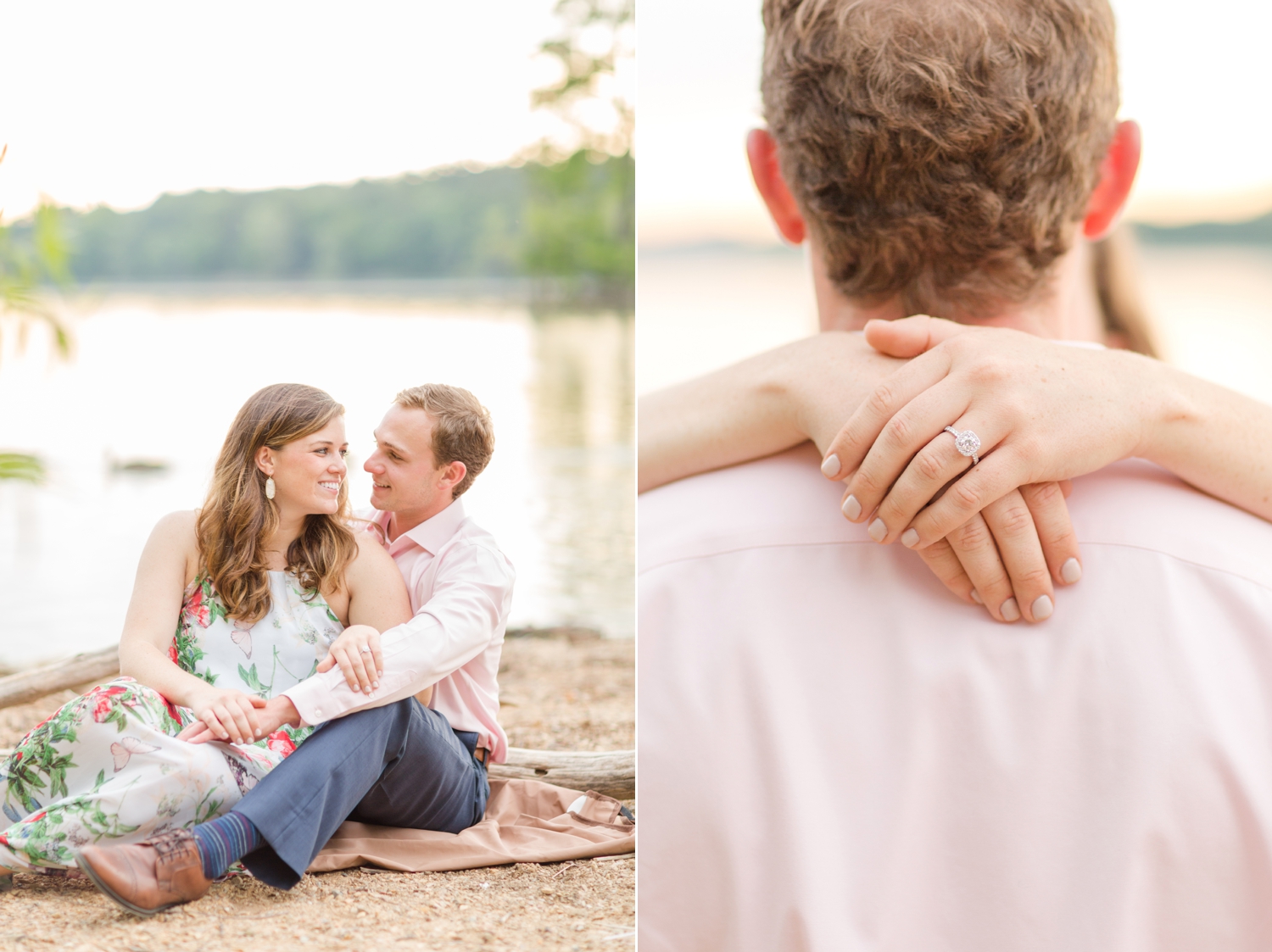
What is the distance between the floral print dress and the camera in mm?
1748

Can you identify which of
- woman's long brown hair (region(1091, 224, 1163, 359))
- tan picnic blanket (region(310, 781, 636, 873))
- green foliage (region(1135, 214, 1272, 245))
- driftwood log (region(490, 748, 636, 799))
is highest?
green foliage (region(1135, 214, 1272, 245))

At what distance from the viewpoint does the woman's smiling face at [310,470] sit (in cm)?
Answer: 185

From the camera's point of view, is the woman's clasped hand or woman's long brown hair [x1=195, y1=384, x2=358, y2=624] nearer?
the woman's clasped hand

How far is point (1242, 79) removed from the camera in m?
3.82

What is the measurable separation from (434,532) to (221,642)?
41 cm

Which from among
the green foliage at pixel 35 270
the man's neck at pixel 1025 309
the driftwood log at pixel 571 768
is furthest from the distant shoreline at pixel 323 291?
the man's neck at pixel 1025 309

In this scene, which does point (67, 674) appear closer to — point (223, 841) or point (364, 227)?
point (223, 841)

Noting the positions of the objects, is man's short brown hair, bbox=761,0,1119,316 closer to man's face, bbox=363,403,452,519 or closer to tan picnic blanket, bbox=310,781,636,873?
man's face, bbox=363,403,452,519

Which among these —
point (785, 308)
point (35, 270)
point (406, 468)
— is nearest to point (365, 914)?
point (406, 468)

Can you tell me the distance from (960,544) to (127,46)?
3060 mm

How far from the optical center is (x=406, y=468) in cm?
196

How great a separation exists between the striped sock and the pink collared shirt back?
76 centimetres

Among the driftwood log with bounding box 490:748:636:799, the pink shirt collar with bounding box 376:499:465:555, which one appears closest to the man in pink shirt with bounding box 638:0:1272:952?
the pink shirt collar with bounding box 376:499:465:555

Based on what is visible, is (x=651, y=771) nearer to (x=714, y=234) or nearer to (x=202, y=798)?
(x=202, y=798)
